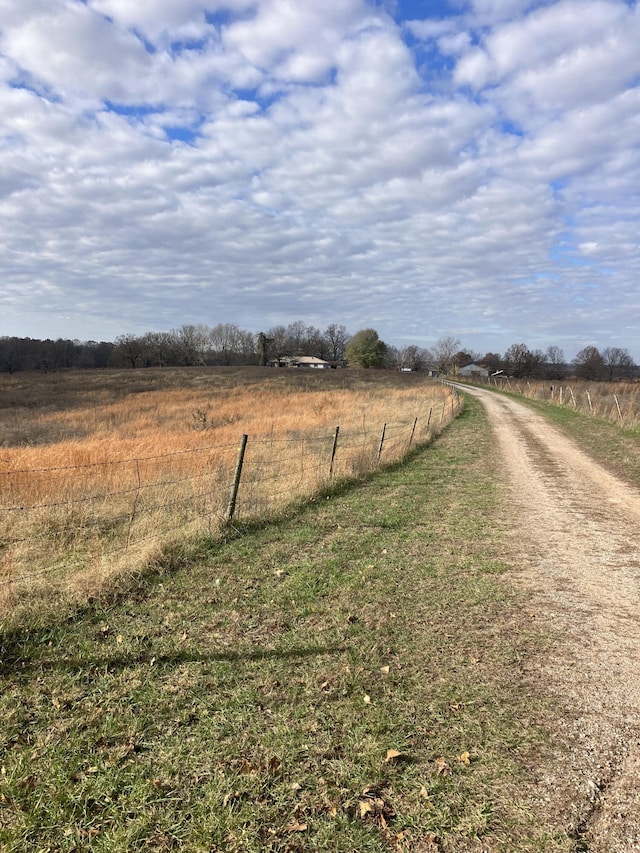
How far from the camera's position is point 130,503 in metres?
8.45

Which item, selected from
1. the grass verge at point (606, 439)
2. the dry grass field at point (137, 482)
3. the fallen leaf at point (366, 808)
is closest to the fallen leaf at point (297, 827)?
the fallen leaf at point (366, 808)

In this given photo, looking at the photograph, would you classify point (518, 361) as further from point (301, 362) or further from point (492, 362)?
point (301, 362)

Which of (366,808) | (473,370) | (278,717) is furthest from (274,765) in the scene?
(473,370)

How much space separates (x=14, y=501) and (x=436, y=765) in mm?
8016

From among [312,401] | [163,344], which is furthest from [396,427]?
[163,344]

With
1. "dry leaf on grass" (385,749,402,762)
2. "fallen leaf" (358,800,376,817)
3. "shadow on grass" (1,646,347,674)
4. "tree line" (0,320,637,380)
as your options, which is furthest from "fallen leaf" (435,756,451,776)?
"tree line" (0,320,637,380)

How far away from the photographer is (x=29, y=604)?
500 cm

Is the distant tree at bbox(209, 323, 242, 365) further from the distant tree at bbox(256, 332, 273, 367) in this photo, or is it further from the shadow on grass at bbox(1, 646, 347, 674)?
the shadow on grass at bbox(1, 646, 347, 674)

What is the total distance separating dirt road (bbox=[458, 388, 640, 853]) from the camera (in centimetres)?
292

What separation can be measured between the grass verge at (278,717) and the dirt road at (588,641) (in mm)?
227

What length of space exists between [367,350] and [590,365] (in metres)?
49.5

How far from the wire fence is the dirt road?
4.50 m

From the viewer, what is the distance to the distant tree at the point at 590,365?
337 feet

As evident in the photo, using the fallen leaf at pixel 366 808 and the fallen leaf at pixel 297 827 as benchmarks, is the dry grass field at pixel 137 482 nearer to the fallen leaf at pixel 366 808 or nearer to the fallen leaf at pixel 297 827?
the fallen leaf at pixel 297 827
